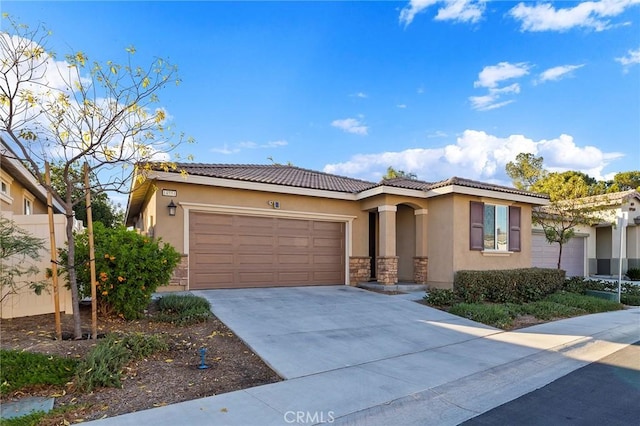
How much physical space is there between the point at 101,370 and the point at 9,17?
5151 mm

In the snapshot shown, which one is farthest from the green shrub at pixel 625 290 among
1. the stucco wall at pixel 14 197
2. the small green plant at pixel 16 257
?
the stucco wall at pixel 14 197

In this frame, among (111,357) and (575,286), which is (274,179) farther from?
(575,286)

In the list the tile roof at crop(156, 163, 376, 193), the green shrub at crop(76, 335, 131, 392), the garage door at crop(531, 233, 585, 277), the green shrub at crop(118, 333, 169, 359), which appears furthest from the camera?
the garage door at crop(531, 233, 585, 277)

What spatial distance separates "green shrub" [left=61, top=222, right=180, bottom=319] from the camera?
6.90 metres

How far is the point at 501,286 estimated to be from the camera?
11.8m

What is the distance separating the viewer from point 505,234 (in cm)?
1361

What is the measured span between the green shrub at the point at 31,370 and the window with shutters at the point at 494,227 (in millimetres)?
11228

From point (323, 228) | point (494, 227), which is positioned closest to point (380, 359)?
point (323, 228)

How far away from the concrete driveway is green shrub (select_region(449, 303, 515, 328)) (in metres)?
0.31

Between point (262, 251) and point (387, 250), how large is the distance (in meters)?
3.97

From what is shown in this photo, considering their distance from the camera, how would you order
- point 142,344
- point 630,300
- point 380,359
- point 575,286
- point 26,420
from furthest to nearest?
point 575,286, point 630,300, point 380,359, point 142,344, point 26,420

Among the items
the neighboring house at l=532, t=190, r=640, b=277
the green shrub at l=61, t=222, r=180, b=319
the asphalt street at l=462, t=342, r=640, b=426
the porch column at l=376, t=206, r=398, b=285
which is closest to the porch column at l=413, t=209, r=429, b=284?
the porch column at l=376, t=206, r=398, b=285

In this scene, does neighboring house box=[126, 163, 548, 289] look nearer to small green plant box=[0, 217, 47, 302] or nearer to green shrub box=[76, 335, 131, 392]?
small green plant box=[0, 217, 47, 302]

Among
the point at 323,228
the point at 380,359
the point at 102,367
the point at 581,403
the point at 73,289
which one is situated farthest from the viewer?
the point at 323,228
